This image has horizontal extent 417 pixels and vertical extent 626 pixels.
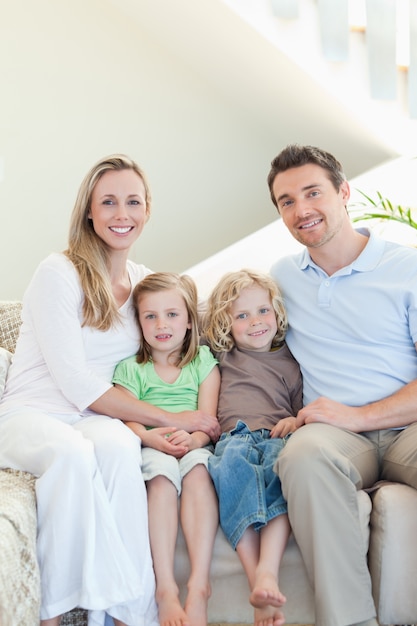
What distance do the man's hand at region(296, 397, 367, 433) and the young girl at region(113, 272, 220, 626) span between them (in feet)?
0.85

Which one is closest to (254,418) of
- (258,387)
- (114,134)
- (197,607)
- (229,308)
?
(258,387)

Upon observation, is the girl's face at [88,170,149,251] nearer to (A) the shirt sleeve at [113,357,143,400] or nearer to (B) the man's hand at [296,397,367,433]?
(A) the shirt sleeve at [113,357,143,400]

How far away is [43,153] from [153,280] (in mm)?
2377

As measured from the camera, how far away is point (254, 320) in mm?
2188

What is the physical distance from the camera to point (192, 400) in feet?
7.03

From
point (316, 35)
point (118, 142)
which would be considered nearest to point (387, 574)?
point (316, 35)

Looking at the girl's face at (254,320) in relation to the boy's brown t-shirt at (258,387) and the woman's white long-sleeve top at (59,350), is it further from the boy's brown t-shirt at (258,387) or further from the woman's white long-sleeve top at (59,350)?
the woman's white long-sleeve top at (59,350)

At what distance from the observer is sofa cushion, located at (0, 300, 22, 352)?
237 cm

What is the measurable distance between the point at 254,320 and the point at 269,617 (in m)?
0.83

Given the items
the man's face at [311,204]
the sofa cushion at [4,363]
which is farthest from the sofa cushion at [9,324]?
the man's face at [311,204]

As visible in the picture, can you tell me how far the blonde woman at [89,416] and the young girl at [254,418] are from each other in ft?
0.40

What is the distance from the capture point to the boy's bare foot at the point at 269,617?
1589mm

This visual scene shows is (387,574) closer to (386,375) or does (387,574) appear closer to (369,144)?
(386,375)

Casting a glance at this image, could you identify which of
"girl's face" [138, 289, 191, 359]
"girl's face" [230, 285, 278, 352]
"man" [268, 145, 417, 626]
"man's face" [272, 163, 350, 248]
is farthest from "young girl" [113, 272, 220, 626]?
"man's face" [272, 163, 350, 248]
